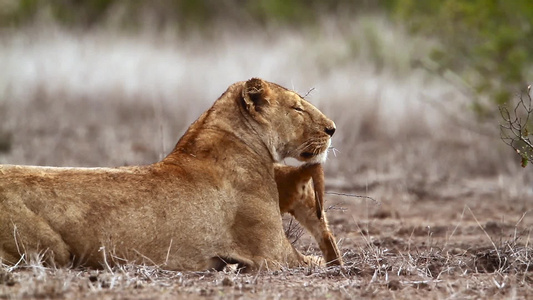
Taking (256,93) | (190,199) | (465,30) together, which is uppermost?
(465,30)

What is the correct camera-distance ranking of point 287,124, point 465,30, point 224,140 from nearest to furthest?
point 224,140, point 287,124, point 465,30

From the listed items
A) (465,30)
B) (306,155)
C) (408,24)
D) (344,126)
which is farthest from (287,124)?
(408,24)

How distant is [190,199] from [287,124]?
2.61 ft

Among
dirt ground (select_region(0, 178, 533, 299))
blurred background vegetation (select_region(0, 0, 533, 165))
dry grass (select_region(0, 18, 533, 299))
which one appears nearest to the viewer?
dirt ground (select_region(0, 178, 533, 299))

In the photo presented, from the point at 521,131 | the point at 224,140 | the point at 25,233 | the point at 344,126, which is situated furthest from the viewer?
the point at 344,126

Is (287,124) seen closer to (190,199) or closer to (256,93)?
(256,93)

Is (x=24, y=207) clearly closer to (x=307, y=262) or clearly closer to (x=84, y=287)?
(x=84, y=287)

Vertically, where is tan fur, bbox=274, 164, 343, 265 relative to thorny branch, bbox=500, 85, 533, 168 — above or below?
below

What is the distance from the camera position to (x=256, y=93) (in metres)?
5.43

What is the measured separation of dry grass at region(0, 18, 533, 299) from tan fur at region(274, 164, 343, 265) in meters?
0.24

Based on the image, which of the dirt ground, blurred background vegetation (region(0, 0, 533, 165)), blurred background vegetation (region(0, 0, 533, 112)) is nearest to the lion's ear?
the dirt ground

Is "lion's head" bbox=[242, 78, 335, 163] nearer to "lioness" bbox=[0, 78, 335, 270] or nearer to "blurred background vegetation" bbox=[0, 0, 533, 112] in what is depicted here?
"lioness" bbox=[0, 78, 335, 270]

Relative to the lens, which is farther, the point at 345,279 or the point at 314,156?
the point at 314,156

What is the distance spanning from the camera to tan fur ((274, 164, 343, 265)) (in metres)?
5.47
